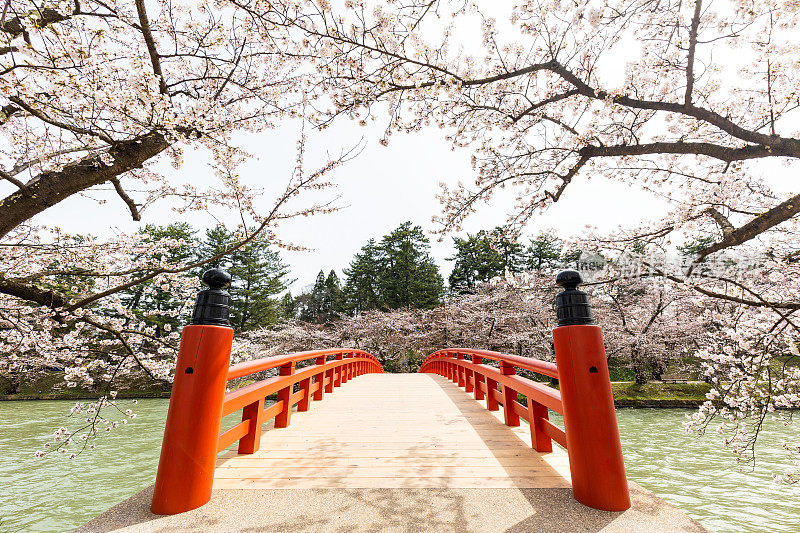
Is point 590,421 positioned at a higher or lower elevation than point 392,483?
higher

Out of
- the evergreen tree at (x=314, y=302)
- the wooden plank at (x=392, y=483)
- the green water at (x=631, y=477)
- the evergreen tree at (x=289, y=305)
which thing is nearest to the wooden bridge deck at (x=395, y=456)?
the wooden plank at (x=392, y=483)

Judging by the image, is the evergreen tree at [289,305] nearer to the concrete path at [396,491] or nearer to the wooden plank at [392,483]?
the concrete path at [396,491]

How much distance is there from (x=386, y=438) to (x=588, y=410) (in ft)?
6.64

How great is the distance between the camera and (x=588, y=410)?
5.36 feet

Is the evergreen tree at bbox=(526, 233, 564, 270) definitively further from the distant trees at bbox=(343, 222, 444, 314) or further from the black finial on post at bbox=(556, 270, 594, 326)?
the black finial on post at bbox=(556, 270, 594, 326)

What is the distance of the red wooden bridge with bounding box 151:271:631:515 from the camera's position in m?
1.60

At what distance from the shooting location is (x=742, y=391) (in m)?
4.21

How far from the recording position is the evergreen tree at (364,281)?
111 ft

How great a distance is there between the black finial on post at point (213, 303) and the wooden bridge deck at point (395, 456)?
982 mm

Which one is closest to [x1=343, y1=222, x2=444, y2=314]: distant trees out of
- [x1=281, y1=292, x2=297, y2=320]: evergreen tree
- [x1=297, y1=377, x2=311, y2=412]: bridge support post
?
[x1=281, y1=292, x2=297, y2=320]: evergreen tree

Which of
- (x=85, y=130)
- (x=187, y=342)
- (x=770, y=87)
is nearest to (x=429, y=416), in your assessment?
(x=187, y=342)

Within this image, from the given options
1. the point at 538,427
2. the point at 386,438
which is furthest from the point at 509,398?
the point at 386,438

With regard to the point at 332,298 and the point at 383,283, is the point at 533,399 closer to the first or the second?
the point at 383,283

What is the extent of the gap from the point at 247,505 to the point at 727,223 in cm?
602
